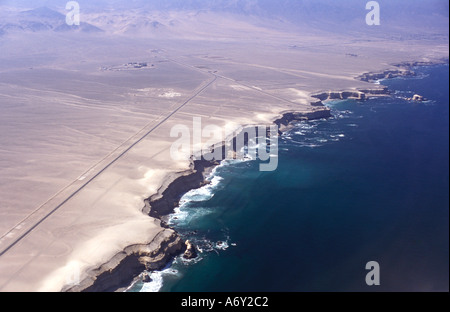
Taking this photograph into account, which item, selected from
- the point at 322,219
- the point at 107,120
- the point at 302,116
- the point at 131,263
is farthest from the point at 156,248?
the point at 302,116

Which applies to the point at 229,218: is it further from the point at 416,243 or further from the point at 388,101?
the point at 388,101

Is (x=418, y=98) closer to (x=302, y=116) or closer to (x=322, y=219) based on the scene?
(x=302, y=116)

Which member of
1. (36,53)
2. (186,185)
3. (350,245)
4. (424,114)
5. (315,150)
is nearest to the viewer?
(350,245)

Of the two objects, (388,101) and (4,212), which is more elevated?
(388,101)

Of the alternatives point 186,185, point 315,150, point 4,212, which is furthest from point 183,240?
point 315,150

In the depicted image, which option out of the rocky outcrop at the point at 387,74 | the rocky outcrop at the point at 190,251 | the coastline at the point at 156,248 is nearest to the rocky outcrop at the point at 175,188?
the coastline at the point at 156,248

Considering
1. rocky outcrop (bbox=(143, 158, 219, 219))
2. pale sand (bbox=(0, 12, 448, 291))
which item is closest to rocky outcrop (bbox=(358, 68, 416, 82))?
pale sand (bbox=(0, 12, 448, 291))
